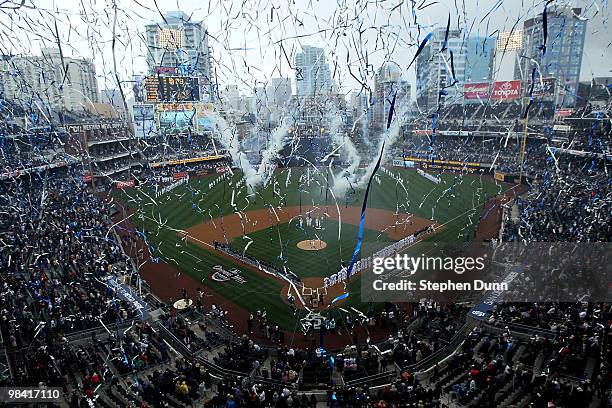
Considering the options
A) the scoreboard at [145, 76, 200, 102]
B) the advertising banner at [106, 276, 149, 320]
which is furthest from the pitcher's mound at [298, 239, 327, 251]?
the scoreboard at [145, 76, 200, 102]

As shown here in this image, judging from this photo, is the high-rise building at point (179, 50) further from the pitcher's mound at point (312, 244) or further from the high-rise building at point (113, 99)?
the pitcher's mound at point (312, 244)

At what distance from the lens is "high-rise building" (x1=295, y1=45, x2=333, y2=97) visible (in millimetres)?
16377

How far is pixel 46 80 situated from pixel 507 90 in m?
57.2

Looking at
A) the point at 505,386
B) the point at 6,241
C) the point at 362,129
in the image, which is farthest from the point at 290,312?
the point at 362,129

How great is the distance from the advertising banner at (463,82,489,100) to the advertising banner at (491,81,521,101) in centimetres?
404

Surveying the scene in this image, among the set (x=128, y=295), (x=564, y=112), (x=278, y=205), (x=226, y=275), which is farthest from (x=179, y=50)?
(x=564, y=112)

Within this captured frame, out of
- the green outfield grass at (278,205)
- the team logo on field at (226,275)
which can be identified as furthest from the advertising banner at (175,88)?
the team logo on field at (226,275)

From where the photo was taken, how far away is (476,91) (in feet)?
203

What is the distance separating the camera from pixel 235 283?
20156 mm

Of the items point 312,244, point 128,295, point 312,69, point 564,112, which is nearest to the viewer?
point 128,295

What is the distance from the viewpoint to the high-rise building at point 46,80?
13030 mm

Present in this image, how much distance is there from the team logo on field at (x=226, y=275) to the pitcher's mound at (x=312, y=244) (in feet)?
15.5

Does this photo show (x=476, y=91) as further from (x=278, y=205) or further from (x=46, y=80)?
(x=46, y=80)

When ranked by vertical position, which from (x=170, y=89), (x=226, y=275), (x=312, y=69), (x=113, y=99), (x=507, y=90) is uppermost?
(x=170, y=89)
